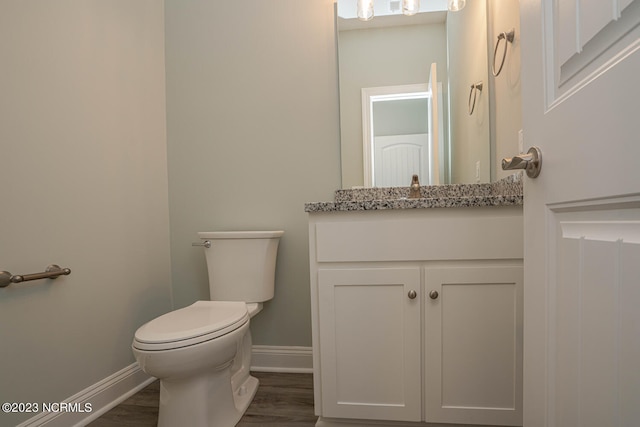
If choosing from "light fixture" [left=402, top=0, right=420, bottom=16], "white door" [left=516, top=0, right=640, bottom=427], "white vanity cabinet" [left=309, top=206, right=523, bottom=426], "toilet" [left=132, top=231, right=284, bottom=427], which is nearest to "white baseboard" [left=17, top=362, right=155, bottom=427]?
"toilet" [left=132, top=231, right=284, bottom=427]

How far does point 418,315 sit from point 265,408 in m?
0.86

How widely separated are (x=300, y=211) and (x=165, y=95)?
3.61ft

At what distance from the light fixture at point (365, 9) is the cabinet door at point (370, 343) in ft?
4.49

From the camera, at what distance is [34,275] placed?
111cm

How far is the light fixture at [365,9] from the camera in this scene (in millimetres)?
1664

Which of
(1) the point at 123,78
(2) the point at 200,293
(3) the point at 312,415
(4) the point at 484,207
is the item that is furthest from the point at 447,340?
(1) the point at 123,78

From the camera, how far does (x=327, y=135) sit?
175cm

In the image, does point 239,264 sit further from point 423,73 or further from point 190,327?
point 423,73

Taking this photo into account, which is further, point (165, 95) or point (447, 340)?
point (165, 95)

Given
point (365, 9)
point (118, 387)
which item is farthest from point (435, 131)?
point (118, 387)

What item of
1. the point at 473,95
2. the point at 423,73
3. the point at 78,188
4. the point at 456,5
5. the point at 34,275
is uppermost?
the point at 456,5

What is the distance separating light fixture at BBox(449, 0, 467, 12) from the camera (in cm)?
158

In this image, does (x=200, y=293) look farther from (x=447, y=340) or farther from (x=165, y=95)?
(x=447, y=340)

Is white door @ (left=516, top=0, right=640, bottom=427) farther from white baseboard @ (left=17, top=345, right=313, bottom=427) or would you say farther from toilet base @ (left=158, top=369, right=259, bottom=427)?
white baseboard @ (left=17, top=345, right=313, bottom=427)
